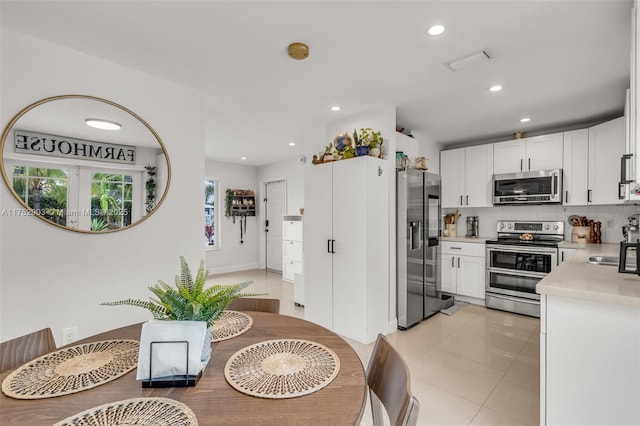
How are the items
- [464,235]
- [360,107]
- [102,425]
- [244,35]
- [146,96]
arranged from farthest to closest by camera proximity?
[464,235]
[360,107]
[146,96]
[244,35]
[102,425]

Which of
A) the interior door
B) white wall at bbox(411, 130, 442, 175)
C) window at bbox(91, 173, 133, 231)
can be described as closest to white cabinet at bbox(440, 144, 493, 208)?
white wall at bbox(411, 130, 442, 175)

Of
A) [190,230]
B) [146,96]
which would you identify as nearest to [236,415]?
[190,230]

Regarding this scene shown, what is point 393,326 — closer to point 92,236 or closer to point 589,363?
point 589,363

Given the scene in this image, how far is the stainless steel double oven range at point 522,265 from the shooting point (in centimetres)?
366

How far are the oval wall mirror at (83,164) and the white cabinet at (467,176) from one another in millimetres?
3924

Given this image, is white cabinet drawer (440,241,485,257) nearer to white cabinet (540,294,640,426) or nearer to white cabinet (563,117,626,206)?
white cabinet (563,117,626,206)

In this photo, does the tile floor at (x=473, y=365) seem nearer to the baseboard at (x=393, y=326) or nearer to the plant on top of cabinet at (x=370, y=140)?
the baseboard at (x=393, y=326)

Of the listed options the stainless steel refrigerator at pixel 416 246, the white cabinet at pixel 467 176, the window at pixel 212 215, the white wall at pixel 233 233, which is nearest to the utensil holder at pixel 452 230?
the white cabinet at pixel 467 176

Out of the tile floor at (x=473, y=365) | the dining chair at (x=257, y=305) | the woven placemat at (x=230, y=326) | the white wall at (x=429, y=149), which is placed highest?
the white wall at (x=429, y=149)

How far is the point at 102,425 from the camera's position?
78cm

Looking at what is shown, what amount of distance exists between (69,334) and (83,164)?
1.19 metres

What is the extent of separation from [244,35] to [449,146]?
3982mm

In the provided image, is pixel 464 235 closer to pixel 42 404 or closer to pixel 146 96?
pixel 146 96

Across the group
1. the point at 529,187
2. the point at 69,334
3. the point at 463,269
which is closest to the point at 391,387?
the point at 69,334
